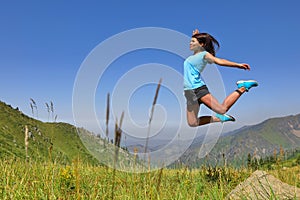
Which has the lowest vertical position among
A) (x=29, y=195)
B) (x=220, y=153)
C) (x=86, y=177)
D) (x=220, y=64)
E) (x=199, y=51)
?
(x=29, y=195)

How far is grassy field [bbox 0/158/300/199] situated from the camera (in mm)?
4516

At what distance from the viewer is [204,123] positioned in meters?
8.59

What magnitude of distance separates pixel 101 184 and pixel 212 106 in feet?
11.1

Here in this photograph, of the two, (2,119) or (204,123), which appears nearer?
(204,123)

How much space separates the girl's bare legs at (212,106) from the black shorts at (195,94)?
3.5 inches

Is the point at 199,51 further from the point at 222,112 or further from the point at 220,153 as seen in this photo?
the point at 220,153

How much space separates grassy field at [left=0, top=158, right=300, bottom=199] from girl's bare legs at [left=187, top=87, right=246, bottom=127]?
1285 millimetres

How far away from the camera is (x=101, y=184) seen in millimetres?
6379

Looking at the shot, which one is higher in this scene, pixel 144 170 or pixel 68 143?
pixel 68 143

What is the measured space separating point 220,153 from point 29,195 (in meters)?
4.17

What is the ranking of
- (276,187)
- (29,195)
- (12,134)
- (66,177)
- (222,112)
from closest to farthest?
(29,195) < (276,187) < (66,177) < (222,112) < (12,134)

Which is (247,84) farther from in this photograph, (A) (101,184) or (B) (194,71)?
(A) (101,184)

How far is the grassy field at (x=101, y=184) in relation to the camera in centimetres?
452

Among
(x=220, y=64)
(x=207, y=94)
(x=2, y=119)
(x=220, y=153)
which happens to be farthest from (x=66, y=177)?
(x=2, y=119)
